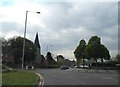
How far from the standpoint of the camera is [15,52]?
379ft

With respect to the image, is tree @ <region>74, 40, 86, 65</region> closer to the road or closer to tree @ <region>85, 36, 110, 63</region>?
tree @ <region>85, 36, 110, 63</region>

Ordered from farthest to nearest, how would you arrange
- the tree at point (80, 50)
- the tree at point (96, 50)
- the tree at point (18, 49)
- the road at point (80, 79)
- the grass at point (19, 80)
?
the tree at point (18, 49) → the tree at point (80, 50) → the tree at point (96, 50) → the road at point (80, 79) → the grass at point (19, 80)

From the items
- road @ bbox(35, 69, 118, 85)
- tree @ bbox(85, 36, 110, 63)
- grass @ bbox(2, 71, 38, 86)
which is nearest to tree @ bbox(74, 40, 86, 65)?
tree @ bbox(85, 36, 110, 63)

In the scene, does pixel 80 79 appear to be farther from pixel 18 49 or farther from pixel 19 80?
pixel 18 49

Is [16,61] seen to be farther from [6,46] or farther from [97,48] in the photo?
[97,48]

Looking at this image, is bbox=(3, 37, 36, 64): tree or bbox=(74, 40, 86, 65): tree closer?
bbox=(74, 40, 86, 65): tree

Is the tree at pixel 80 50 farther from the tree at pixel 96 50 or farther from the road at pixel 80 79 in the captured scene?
the road at pixel 80 79

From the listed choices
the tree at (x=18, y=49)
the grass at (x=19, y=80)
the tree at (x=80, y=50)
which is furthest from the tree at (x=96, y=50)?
the grass at (x=19, y=80)

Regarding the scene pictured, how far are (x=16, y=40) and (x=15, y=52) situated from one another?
8305 millimetres

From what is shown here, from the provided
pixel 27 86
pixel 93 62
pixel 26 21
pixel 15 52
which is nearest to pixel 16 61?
pixel 15 52

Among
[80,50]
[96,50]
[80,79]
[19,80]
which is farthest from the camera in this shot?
[80,50]

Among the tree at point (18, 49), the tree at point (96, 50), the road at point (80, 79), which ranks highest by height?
the tree at point (18, 49)

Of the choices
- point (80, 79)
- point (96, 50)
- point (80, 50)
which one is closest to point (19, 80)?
point (80, 79)

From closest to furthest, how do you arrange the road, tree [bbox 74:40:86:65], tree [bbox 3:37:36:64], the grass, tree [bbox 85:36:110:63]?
1. the grass
2. the road
3. tree [bbox 85:36:110:63]
4. tree [bbox 74:40:86:65]
5. tree [bbox 3:37:36:64]
